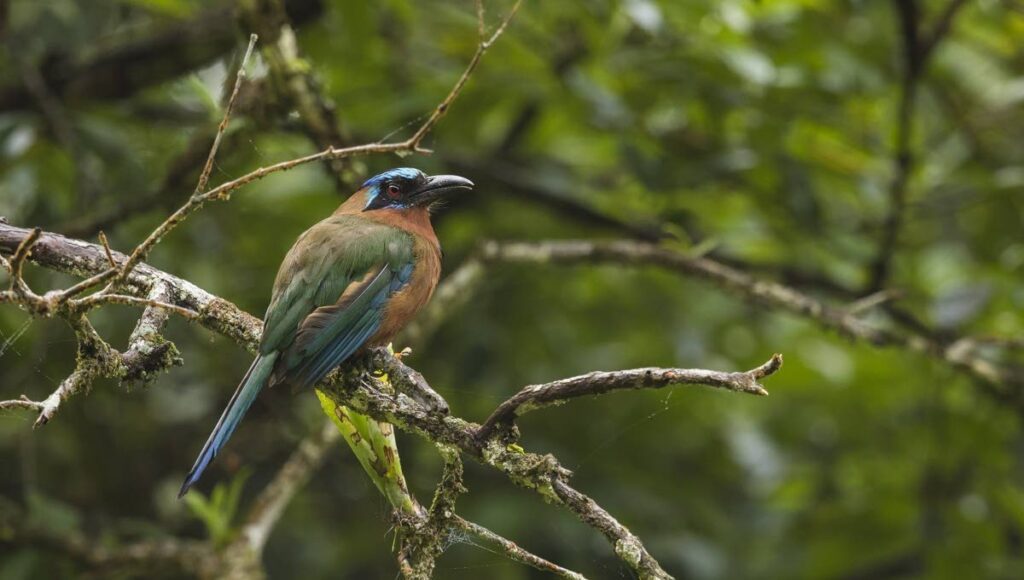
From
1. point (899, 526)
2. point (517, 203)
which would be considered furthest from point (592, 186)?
point (899, 526)

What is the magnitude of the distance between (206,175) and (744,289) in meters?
2.92

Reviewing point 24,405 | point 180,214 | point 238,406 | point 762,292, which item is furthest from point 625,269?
point 24,405

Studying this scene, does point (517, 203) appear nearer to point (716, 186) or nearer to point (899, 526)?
point (716, 186)

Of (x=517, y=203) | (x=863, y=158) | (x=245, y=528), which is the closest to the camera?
(x=245, y=528)

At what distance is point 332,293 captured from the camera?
11.5ft

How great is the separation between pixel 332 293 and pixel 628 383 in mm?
1625

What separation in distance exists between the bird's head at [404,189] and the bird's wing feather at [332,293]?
30 cm

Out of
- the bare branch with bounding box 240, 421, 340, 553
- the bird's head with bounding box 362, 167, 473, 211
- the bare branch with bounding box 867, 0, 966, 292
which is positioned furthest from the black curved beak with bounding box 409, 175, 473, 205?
the bare branch with bounding box 867, 0, 966, 292

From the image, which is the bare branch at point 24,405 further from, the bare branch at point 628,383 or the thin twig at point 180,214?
the bare branch at point 628,383

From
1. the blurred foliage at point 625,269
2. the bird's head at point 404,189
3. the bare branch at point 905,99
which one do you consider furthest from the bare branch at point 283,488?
the bare branch at point 905,99

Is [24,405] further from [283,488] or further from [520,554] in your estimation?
[283,488]

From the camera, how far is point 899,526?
5.36 metres

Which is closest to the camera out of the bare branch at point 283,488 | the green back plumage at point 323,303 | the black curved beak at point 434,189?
the green back plumage at point 323,303

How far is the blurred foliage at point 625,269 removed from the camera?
4.82 meters
